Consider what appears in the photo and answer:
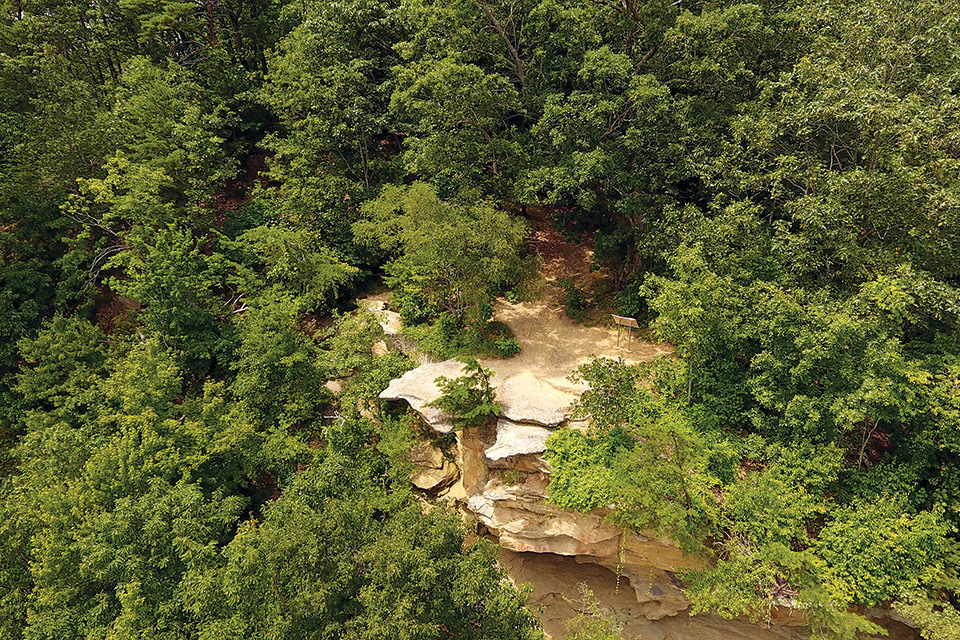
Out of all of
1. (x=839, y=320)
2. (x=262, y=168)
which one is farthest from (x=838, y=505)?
(x=262, y=168)

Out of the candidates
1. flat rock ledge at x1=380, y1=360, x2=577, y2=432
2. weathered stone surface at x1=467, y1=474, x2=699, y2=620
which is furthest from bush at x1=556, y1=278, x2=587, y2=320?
weathered stone surface at x1=467, y1=474, x2=699, y2=620

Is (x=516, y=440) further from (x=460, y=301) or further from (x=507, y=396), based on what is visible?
(x=460, y=301)

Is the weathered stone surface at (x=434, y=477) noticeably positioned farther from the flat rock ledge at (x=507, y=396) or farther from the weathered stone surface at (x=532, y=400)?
the weathered stone surface at (x=532, y=400)

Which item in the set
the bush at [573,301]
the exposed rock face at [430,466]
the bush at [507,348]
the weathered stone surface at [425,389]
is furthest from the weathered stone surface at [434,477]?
the bush at [573,301]

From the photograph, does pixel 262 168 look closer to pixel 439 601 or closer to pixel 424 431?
pixel 424 431

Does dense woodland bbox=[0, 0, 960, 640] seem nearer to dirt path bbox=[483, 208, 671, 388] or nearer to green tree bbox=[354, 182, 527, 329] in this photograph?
green tree bbox=[354, 182, 527, 329]

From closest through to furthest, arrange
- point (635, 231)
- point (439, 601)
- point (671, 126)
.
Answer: point (439, 601)
point (671, 126)
point (635, 231)
